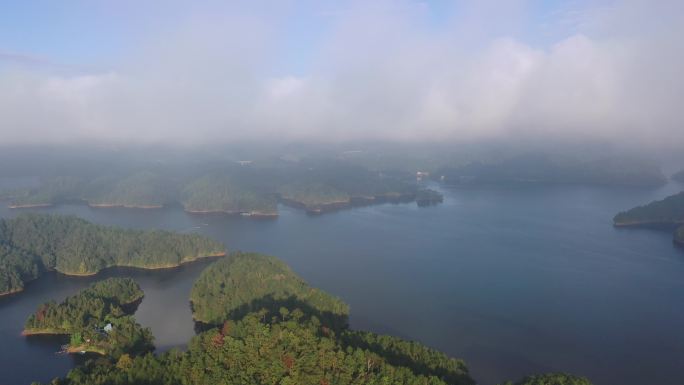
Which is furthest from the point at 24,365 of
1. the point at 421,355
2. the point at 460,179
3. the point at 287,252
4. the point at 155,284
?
the point at 460,179

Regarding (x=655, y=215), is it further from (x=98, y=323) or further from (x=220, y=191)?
(x=98, y=323)

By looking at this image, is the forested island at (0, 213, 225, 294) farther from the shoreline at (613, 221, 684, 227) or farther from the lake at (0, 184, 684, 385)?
the shoreline at (613, 221, 684, 227)

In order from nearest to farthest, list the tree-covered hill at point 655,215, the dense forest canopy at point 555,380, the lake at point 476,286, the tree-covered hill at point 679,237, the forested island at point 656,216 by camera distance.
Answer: the dense forest canopy at point 555,380 < the lake at point 476,286 < the tree-covered hill at point 679,237 < the forested island at point 656,216 < the tree-covered hill at point 655,215

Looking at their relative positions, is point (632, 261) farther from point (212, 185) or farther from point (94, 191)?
point (94, 191)

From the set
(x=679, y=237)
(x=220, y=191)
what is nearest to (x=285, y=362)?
(x=679, y=237)

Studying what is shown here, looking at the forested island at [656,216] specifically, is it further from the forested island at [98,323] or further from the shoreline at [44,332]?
the shoreline at [44,332]

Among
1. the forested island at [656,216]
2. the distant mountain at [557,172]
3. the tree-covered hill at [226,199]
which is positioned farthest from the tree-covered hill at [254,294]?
the distant mountain at [557,172]
